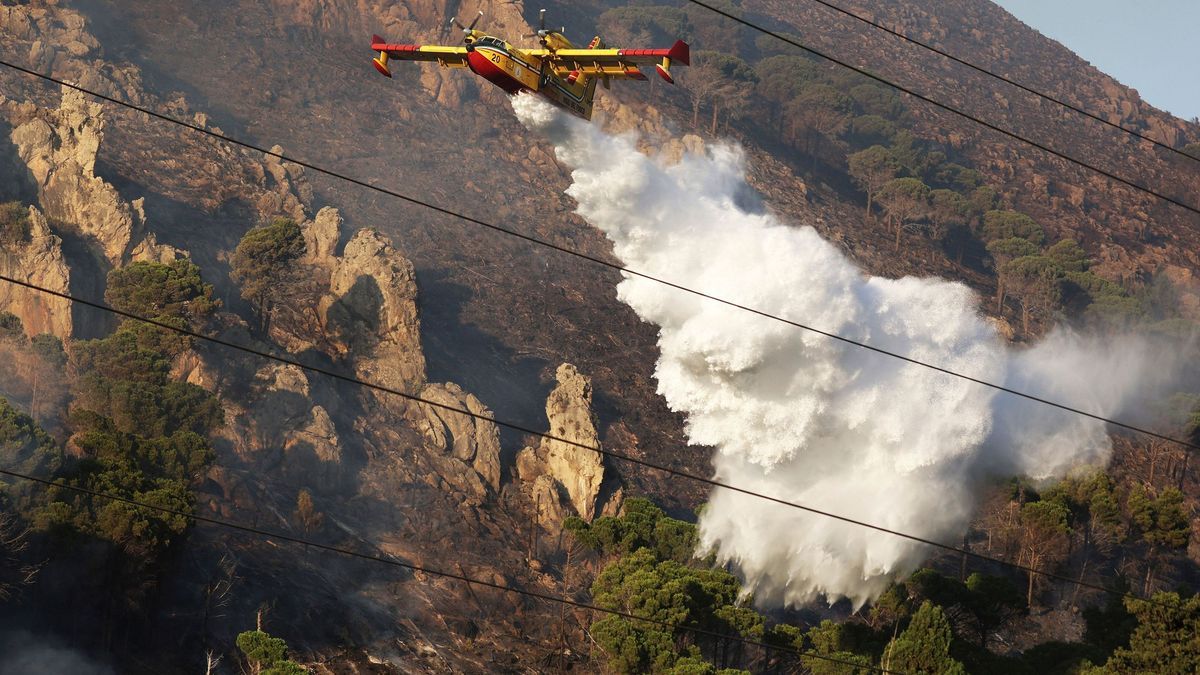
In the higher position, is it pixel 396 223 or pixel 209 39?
pixel 209 39

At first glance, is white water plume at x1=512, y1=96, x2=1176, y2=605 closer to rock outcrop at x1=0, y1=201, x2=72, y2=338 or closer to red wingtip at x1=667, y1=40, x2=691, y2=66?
rock outcrop at x1=0, y1=201, x2=72, y2=338

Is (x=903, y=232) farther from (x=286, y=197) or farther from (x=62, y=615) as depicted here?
(x=62, y=615)

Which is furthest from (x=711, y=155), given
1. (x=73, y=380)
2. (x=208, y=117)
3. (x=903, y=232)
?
(x=73, y=380)

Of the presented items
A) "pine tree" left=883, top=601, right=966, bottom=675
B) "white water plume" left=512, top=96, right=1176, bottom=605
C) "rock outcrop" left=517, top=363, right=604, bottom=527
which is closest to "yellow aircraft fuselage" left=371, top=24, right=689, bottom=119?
"pine tree" left=883, top=601, right=966, bottom=675

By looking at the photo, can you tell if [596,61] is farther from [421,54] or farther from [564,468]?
[564,468]

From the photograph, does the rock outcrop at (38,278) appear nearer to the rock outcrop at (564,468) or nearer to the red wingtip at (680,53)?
the rock outcrop at (564,468)
